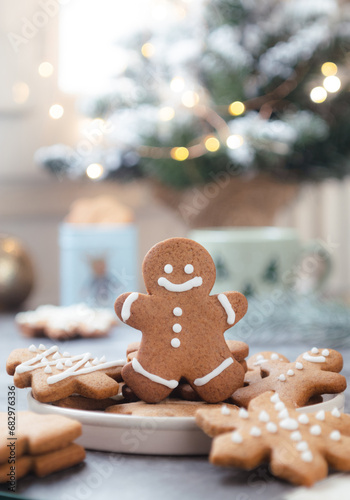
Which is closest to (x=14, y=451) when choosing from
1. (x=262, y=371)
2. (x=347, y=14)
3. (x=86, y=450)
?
(x=86, y=450)

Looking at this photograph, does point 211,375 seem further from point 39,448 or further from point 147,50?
point 147,50

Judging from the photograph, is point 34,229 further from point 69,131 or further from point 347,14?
point 347,14

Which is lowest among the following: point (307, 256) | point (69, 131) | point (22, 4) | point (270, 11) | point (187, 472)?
point (187, 472)

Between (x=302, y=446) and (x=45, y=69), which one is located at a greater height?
(x=45, y=69)

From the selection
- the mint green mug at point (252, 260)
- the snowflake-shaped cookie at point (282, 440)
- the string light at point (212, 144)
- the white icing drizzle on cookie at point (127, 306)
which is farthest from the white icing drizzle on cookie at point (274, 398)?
the string light at point (212, 144)

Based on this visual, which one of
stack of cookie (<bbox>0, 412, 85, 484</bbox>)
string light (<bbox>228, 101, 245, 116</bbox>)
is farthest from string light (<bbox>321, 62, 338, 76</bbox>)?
stack of cookie (<bbox>0, 412, 85, 484</bbox>)

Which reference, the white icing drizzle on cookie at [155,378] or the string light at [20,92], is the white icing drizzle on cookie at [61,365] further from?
the string light at [20,92]

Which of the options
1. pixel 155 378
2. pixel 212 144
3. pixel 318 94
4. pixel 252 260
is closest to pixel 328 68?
pixel 318 94
